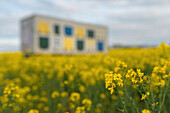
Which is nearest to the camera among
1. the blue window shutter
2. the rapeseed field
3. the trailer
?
the rapeseed field

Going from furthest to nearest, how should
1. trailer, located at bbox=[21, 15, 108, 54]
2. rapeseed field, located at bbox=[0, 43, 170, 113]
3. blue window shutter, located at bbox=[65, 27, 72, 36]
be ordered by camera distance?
blue window shutter, located at bbox=[65, 27, 72, 36] < trailer, located at bbox=[21, 15, 108, 54] < rapeseed field, located at bbox=[0, 43, 170, 113]

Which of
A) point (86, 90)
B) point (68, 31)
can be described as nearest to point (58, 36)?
point (68, 31)

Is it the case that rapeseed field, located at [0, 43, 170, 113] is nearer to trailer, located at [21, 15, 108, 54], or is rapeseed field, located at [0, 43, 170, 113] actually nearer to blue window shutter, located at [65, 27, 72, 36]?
trailer, located at [21, 15, 108, 54]

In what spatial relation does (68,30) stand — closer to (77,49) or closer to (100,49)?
(77,49)

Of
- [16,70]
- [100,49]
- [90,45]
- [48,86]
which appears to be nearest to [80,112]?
[48,86]

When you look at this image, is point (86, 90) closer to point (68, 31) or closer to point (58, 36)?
point (58, 36)

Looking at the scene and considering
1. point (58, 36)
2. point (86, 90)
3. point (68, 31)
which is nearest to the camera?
point (86, 90)

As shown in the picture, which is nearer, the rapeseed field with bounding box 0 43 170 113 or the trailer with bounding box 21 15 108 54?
the rapeseed field with bounding box 0 43 170 113

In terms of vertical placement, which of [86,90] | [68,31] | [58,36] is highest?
[68,31]

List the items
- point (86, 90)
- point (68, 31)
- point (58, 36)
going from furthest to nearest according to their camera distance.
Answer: point (68, 31) → point (58, 36) → point (86, 90)

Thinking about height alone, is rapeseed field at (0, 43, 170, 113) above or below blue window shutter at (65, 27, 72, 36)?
below

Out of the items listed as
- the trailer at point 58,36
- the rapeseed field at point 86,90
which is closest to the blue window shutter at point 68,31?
the trailer at point 58,36

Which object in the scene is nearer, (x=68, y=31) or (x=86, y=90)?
(x=86, y=90)

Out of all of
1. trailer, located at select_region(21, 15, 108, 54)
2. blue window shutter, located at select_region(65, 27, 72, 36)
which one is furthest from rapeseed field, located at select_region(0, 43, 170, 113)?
blue window shutter, located at select_region(65, 27, 72, 36)
